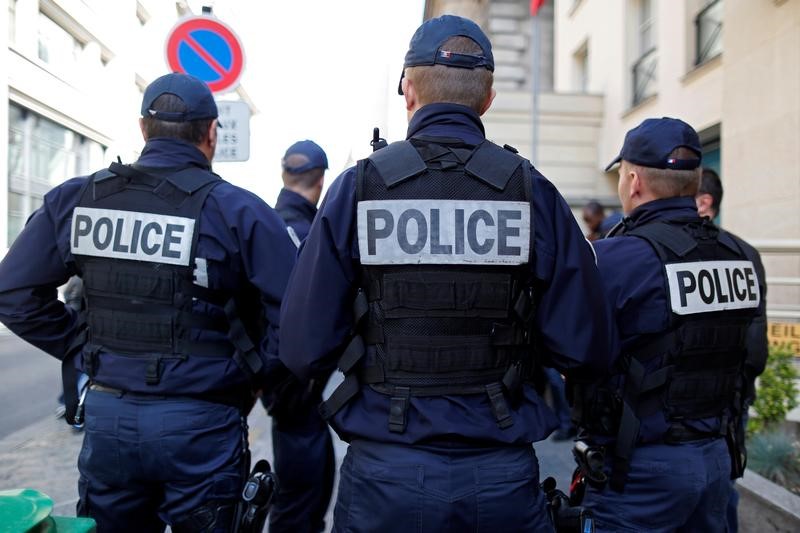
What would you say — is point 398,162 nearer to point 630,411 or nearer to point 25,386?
point 630,411

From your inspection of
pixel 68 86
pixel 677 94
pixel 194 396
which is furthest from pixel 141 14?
pixel 194 396

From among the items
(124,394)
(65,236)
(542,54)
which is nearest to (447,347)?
(124,394)

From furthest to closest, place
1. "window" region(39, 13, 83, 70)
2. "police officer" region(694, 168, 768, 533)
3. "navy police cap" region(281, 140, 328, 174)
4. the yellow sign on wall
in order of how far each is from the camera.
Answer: "window" region(39, 13, 83, 70)
the yellow sign on wall
"navy police cap" region(281, 140, 328, 174)
"police officer" region(694, 168, 768, 533)

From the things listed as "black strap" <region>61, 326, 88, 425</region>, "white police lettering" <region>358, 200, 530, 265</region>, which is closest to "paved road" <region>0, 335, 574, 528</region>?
"black strap" <region>61, 326, 88, 425</region>

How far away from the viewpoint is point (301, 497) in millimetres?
3293

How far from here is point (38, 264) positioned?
238 centimetres

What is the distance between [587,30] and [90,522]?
584 inches

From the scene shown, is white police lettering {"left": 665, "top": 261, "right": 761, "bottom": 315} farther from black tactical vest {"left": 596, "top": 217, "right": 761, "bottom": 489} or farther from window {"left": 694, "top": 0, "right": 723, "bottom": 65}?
window {"left": 694, "top": 0, "right": 723, "bottom": 65}

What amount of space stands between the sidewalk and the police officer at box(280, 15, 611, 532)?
2.43 metres

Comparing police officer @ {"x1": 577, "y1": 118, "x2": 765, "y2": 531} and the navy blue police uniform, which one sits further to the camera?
the navy blue police uniform

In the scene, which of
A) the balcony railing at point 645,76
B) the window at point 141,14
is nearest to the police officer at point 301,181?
the balcony railing at point 645,76

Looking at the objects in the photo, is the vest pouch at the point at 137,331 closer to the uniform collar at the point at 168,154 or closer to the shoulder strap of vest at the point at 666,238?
the uniform collar at the point at 168,154

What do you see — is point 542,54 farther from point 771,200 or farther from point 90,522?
point 90,522

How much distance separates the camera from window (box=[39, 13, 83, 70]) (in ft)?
55.1
